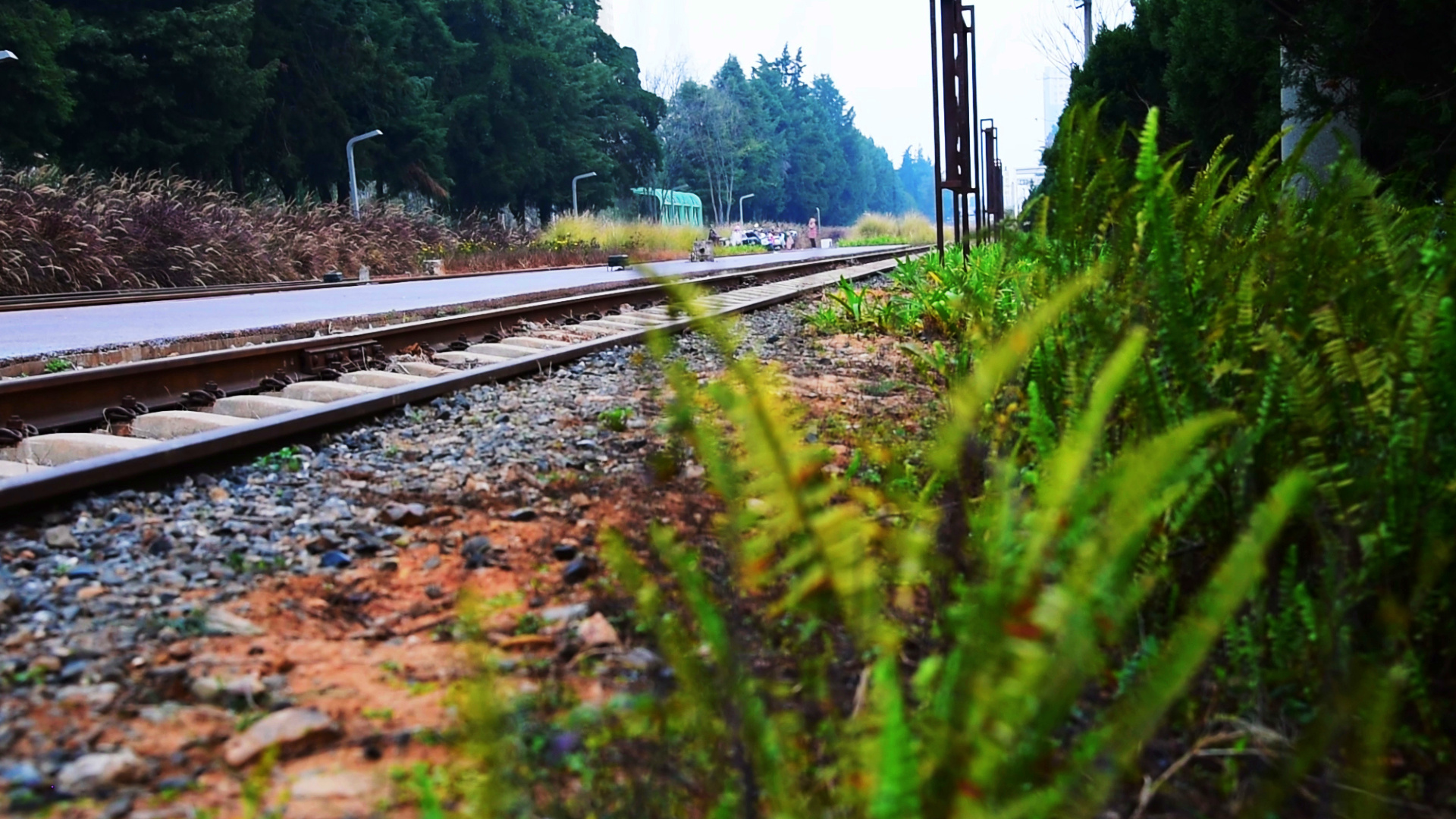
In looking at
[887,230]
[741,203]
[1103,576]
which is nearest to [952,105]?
[1103,576]

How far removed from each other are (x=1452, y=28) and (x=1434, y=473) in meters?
5.16

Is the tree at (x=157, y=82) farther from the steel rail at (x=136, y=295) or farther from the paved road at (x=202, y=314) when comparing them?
the paved road at (x=202, y=314)

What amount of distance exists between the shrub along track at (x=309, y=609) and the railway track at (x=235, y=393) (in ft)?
0.35

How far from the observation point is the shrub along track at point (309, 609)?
1600 mm

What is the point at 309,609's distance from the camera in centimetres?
231

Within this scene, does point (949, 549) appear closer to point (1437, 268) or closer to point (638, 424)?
point (1437, 268)

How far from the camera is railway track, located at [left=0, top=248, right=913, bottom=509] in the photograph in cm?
364

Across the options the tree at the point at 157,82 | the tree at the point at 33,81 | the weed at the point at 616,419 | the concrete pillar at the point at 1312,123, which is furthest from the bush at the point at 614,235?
the weed at the point at 616,419

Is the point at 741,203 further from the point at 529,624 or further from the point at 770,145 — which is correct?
the point at 529,624

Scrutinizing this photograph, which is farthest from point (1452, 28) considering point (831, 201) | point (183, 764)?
point (831, 201)

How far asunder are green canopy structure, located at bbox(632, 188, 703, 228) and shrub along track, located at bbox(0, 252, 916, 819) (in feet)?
188

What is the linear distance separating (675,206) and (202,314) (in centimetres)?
6937

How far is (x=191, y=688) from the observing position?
187 cm

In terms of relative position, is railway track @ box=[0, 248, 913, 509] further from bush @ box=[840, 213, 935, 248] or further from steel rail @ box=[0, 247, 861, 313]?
bush @ box=[840, 213, 935, 248]
